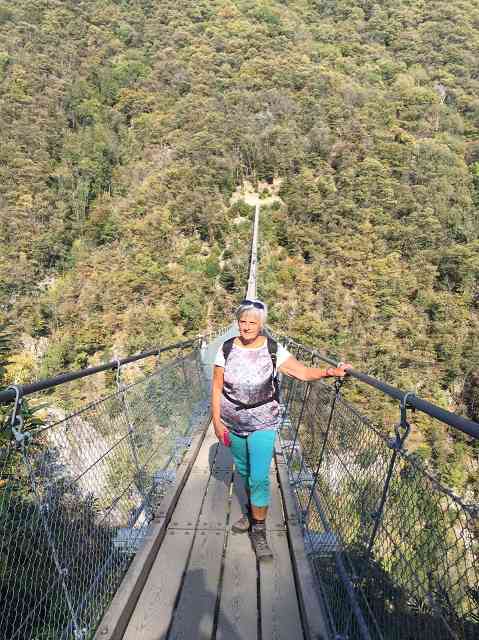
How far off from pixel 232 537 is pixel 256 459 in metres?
0.56

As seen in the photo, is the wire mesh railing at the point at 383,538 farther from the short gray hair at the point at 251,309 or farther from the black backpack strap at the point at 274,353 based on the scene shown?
the short gray hair at the point at 251,309

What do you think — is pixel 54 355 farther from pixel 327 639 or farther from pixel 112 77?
pixel 112 77

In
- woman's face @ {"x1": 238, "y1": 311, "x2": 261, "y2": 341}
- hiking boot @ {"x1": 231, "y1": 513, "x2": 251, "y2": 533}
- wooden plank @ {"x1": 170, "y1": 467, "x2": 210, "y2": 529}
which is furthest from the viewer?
wooden plank @ {"x1": 170, "y1": 467, "x2": 210, "y2": 529}

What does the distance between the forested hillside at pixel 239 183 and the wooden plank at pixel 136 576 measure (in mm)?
7994

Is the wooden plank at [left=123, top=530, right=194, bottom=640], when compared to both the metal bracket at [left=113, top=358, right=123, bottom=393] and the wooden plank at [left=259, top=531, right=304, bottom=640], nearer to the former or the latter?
the wooden plank at [left=259, top=531, right=304, bottom=640]

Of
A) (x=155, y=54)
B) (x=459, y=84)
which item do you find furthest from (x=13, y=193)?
(x=459, y=84)

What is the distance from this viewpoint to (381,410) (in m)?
16.4

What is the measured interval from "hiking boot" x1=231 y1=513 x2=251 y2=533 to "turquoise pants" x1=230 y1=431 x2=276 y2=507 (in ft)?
0.70

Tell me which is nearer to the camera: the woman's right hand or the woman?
the woman

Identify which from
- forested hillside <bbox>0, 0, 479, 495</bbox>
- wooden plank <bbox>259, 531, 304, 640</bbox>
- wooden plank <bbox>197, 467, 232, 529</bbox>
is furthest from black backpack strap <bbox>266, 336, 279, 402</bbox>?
forested hillside <bbox>0, 0, 479, 495</bbox>

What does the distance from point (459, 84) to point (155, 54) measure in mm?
43062

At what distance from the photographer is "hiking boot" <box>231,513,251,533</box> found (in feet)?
6.31

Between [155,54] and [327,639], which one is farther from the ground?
[155,54]

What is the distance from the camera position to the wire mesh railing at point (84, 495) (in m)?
1.20
